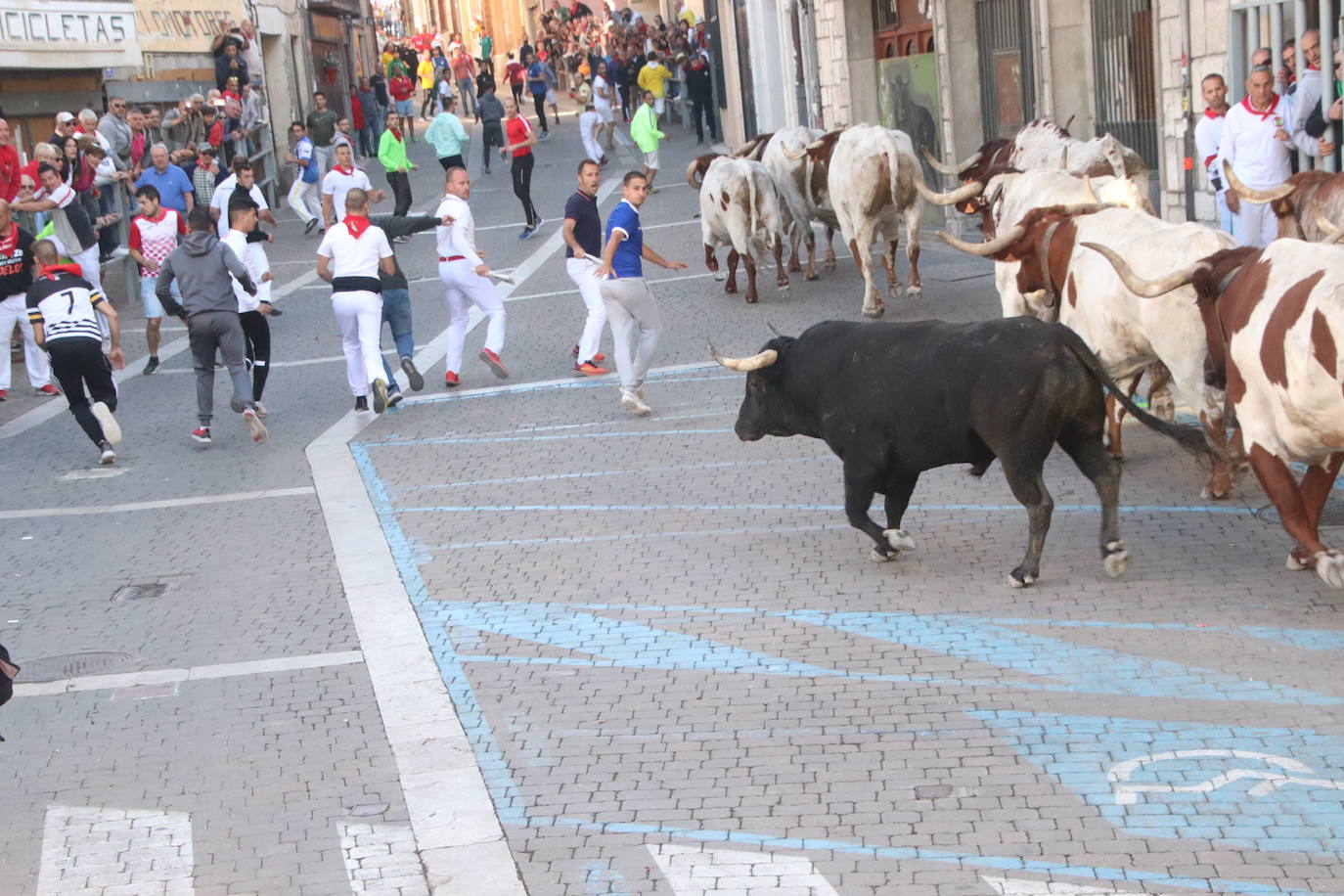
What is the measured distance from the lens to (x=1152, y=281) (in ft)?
25.2

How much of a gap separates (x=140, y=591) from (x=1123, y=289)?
5452mm

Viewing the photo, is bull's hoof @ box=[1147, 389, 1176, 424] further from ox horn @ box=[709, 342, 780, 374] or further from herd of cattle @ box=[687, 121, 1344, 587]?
ox horn @ box=[709, 342, 780, 374]

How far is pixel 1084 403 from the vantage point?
7309 millimetres

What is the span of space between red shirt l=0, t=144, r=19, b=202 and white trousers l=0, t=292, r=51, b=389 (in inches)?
99.1

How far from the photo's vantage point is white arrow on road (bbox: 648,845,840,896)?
500 centimetres

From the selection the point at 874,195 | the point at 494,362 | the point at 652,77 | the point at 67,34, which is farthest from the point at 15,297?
the point at 652,77

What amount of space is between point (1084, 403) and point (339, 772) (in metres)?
3.59

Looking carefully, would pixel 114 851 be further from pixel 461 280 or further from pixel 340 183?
pixel 340 183

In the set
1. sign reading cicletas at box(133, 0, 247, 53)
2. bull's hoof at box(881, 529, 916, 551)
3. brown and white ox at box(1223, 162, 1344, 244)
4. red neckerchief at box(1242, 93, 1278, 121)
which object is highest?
sign reading cicletas at box(133, 0, 247, 53)

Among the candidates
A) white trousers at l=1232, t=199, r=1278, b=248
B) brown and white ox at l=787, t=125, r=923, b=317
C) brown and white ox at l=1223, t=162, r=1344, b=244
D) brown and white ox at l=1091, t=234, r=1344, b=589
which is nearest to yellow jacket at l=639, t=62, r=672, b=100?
brown and white ox at l=787, t=125, r=923, b=317

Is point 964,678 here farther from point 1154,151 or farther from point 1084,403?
point 1154,151

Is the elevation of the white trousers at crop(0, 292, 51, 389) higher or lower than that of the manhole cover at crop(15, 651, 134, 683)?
higher

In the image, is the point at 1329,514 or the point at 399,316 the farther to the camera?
the point at 399,316

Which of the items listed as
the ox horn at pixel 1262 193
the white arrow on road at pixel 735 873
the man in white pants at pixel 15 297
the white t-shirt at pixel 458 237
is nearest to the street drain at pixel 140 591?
the white arrow on road at pixel 735 873
